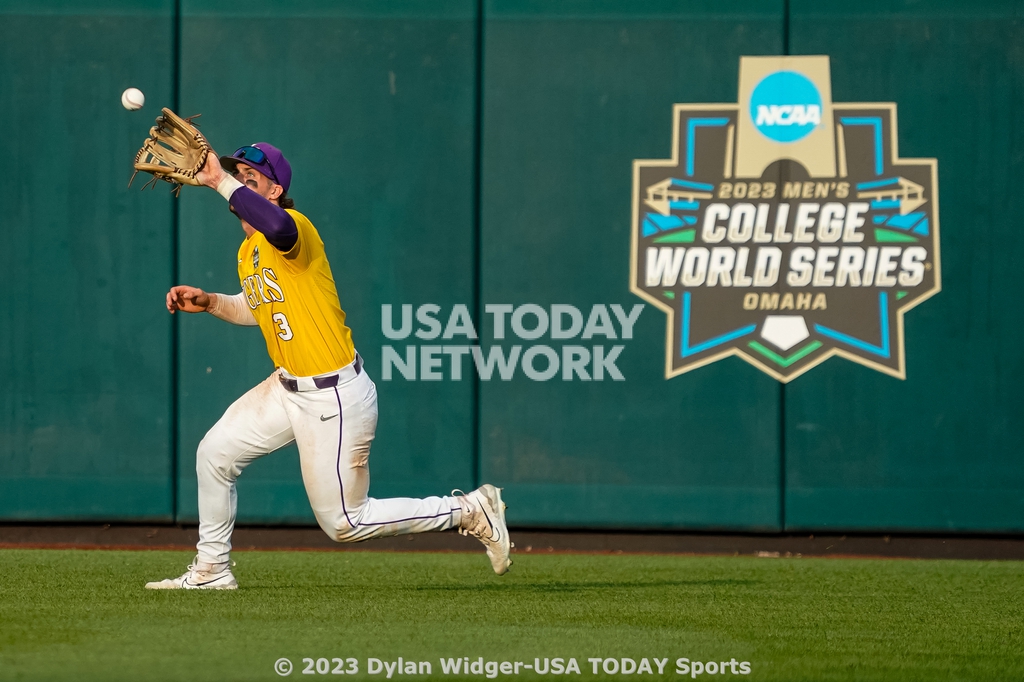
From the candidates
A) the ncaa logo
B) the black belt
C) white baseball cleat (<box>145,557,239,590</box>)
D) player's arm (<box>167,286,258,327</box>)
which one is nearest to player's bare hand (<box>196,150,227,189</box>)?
player's arm (<box>167,286,258,327</box>)

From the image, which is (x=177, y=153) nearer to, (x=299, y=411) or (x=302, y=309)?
(x=302, y=309)

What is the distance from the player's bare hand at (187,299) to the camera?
530 centimetres

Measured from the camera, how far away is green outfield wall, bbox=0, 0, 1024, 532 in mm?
7641

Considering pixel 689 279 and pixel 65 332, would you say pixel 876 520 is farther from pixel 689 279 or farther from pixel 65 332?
pixel 65 332

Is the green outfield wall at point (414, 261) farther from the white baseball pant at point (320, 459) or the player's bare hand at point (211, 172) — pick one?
the player's bare hand at point (211, 172)

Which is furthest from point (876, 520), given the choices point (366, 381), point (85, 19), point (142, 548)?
point (85, 19)

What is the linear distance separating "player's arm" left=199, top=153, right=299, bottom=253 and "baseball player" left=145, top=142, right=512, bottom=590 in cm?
5

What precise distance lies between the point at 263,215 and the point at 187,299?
0.67m

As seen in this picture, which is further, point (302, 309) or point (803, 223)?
point (803, 223)

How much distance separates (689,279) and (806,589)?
2302 millimetres

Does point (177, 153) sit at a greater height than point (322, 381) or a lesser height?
greater

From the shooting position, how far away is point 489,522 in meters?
5.57

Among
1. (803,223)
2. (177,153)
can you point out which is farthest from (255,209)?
(803,223)

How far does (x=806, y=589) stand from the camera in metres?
5.94
